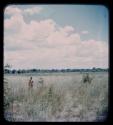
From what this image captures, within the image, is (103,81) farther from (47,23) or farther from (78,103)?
(47,23)

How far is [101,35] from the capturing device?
2049 mm

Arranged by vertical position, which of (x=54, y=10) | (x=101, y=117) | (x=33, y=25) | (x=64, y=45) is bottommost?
(x=101, y=117)

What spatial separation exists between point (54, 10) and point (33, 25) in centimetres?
22

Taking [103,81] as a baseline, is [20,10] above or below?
above

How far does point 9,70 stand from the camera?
2.04 metres

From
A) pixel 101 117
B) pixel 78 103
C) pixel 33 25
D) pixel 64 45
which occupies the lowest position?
pixel 101 117

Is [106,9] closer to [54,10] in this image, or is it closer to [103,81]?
[54,10]

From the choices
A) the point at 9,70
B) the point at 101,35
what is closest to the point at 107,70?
the point at 101,35

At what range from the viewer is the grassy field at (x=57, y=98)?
6.55 ft

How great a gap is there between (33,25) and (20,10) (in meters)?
0.17

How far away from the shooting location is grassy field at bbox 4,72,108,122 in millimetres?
1995

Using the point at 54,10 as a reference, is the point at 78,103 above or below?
below

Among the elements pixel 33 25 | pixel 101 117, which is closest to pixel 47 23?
pixel 33 25

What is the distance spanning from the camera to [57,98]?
2.01 metres
